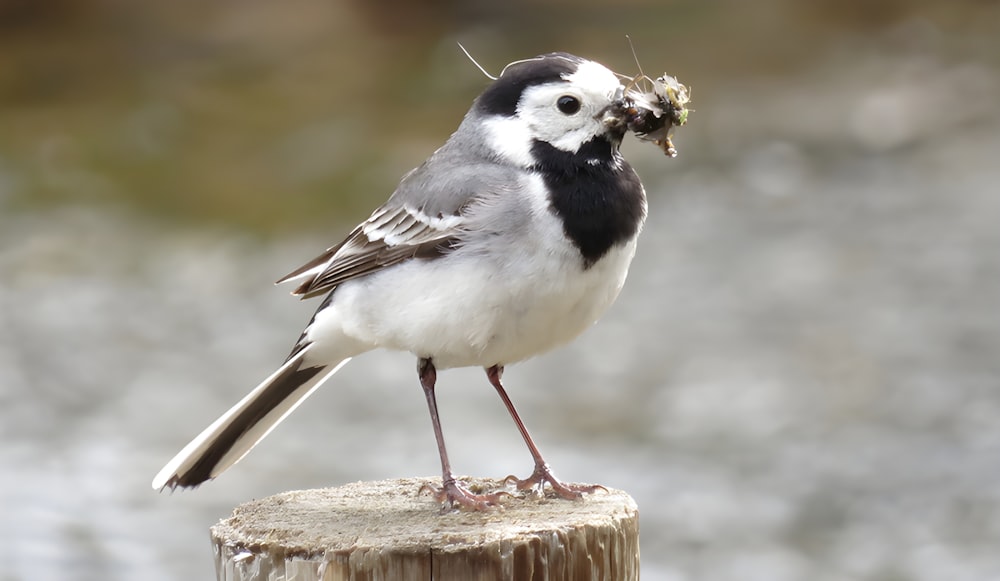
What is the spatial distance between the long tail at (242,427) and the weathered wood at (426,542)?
1.85 ft

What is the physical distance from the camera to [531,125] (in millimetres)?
4039

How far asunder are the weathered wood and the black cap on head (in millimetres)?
1297

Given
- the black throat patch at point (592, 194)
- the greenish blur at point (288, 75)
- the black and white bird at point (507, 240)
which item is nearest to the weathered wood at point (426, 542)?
the black and white bird at point (507, 240)

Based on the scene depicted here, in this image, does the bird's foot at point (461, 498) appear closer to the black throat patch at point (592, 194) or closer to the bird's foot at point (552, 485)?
the bird's foot at point (552, 485)

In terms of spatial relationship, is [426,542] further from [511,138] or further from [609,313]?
[609,313]

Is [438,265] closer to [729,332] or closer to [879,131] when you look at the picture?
[729,332]

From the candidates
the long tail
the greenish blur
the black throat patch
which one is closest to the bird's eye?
the black throat patch

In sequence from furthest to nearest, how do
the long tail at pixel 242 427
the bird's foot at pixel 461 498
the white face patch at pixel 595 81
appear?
the long tail at pixel 242 427 → the white face patch at pixel 595 81 → the bird's foot at pixel 461 498

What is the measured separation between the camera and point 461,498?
3.85m

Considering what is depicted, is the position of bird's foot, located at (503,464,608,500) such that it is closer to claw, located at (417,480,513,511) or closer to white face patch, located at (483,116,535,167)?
claw, located at (417,480,513,511)

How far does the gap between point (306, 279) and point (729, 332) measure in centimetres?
716

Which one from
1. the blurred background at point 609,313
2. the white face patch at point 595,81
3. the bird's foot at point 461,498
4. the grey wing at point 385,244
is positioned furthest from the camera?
the blurred background at point 609,313

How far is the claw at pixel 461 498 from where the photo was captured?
3.84 metres

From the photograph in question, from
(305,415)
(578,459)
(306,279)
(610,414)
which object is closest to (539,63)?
(306,279)
